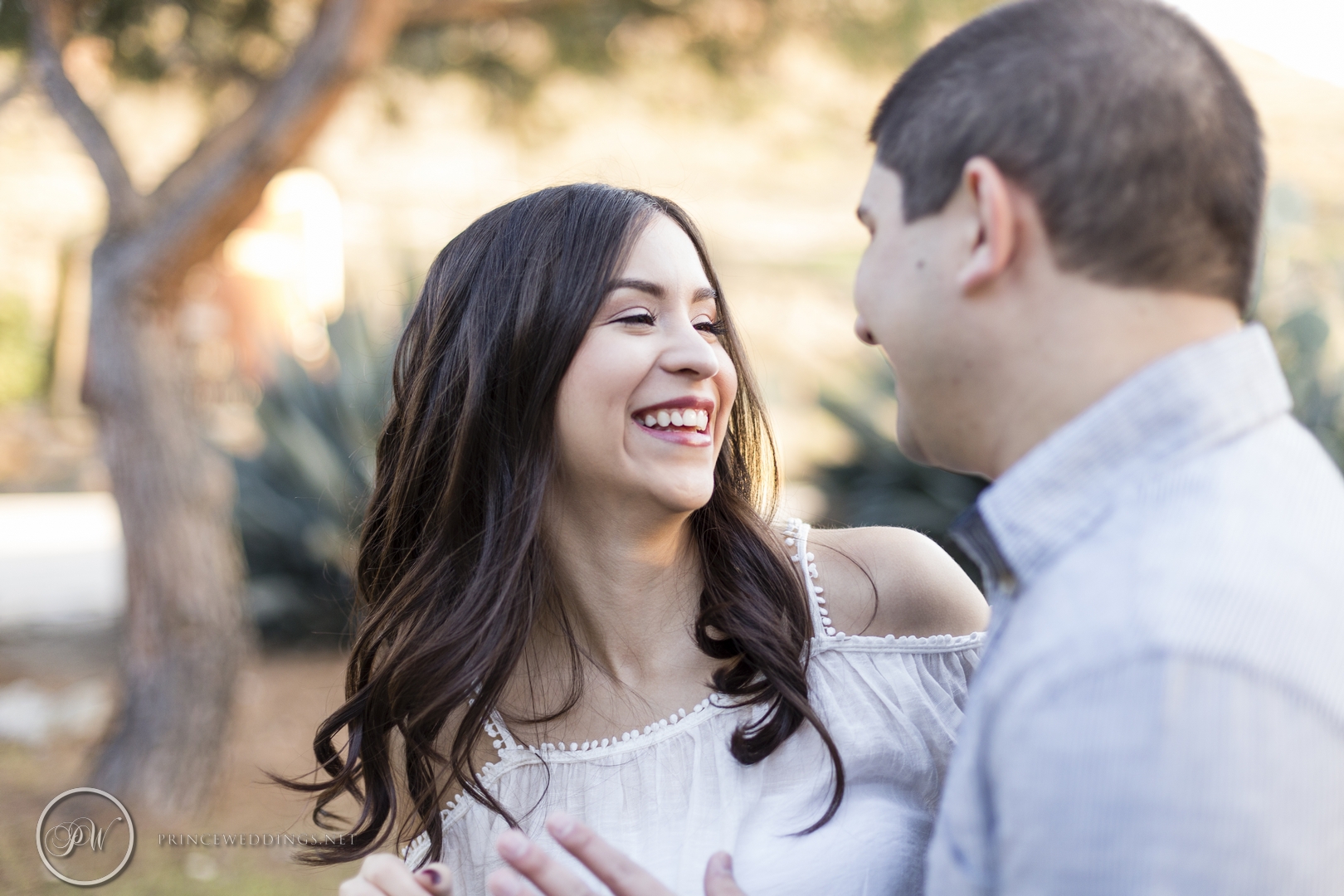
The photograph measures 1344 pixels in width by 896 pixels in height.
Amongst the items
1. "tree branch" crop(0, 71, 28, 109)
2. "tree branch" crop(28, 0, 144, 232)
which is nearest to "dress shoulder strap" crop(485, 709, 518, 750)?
"tree branch" crop(28, 0, 144, 232)

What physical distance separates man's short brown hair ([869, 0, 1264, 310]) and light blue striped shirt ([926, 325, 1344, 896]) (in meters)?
0.10

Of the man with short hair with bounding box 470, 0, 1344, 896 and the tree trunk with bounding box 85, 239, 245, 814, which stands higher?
the man with short hair with bounding box 470, 0, 1344, 896

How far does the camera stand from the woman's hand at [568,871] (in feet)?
4.18

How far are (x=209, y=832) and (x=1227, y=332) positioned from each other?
4.76 meters

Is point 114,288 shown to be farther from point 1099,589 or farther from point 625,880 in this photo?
point 1099,589

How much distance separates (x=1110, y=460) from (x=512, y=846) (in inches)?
30.7

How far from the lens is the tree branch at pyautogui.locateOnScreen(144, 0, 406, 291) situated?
465 cm

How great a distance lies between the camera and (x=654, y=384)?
2.18 m

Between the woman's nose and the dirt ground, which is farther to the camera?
the dirt ground

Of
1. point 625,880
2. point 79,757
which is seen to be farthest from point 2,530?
point 625,880

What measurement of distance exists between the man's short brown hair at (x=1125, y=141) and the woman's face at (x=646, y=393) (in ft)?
3.50

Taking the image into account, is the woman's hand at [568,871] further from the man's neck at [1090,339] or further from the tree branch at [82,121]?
the tree branch at [82,121]

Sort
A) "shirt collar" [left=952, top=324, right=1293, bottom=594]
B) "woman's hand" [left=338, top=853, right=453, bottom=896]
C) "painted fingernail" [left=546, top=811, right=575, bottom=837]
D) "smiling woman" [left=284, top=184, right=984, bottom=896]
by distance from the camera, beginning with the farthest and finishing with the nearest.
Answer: "smiling woman" [left=284, top=184, right=984, bottom=896] < "woman's hand" [left=338, top=853, right=453, bottom=896] < "painted fingernail" [left=546, top=811, right=575, bottom=837] < "shirt collar" [left=952, top=324, right=1293, bottom=594]

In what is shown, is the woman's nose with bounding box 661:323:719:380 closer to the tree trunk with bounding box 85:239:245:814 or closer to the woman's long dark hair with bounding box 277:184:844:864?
the woman's long dark hair with bounding box 277:184:844:864
